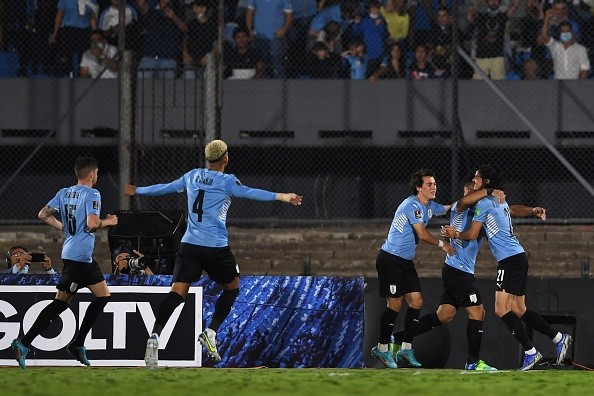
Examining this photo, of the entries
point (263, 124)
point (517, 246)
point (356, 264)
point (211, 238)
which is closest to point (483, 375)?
point (517, 246)

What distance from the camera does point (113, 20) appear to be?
19.7m

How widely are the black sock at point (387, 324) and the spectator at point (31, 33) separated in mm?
7589

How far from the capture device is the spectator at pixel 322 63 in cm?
1917

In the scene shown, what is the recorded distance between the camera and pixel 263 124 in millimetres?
19125

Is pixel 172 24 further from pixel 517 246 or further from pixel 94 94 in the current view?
pixel 517 246

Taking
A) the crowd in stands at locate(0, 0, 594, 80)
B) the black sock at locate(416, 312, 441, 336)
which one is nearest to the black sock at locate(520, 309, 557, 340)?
the black sock at locate(416, 312, 441, 336)

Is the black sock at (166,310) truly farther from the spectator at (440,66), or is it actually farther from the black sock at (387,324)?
the spectator at (440,66)

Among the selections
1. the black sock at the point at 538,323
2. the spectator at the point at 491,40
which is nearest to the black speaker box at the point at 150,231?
the black sock at the point at 538,323

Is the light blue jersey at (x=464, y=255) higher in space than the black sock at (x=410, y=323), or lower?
higher

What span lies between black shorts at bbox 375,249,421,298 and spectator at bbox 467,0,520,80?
19.2 feet

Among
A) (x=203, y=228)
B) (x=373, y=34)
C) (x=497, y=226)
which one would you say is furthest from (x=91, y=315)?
(x=373, y=34)

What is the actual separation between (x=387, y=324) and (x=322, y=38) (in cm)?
648

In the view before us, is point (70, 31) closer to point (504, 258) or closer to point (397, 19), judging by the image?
point (397, 19)

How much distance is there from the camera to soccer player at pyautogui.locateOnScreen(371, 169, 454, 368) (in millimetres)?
14031
